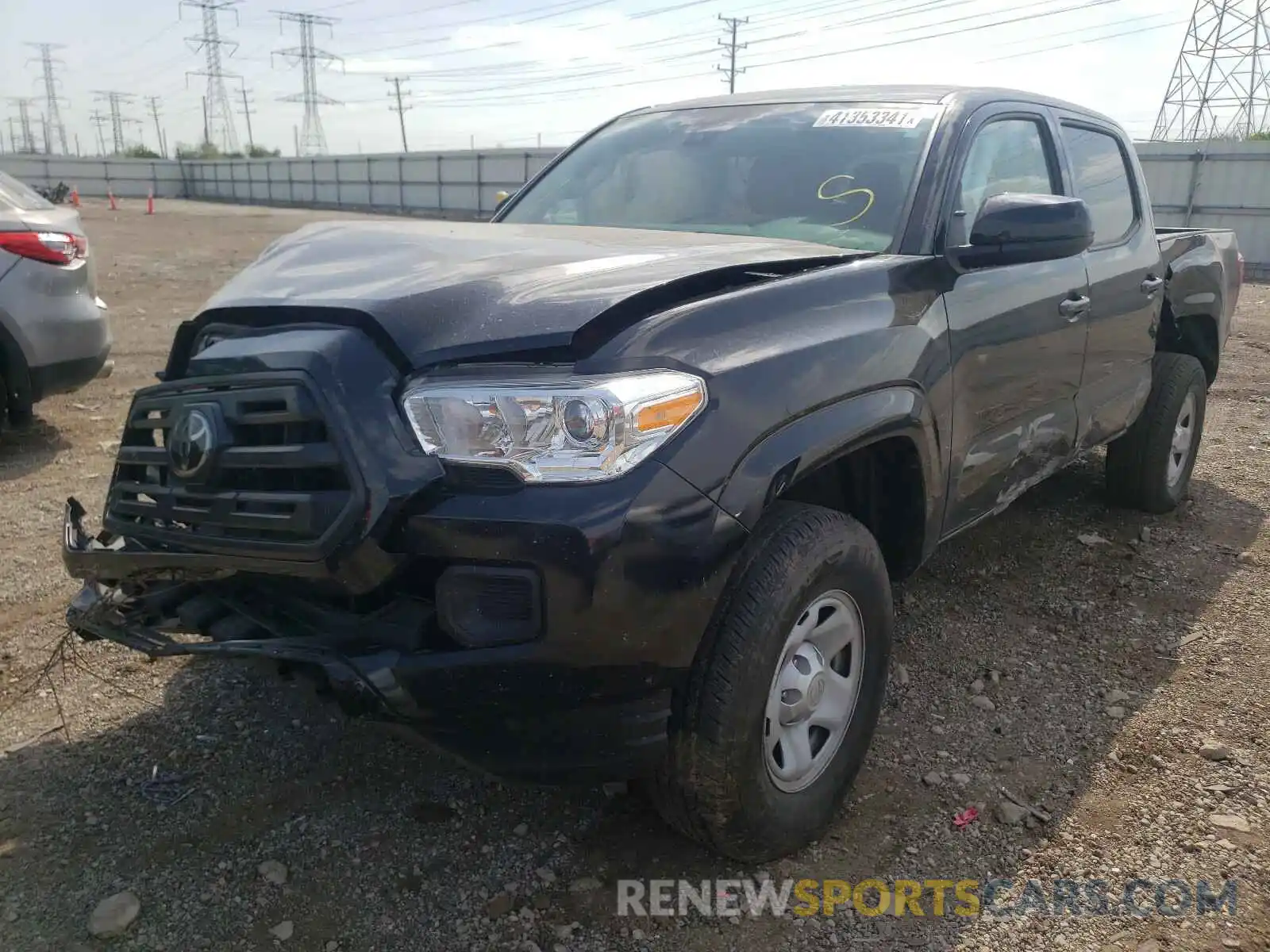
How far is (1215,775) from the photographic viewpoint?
9.35 feet

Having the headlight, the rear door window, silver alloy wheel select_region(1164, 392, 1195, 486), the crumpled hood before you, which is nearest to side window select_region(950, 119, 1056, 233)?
the crumpled hood

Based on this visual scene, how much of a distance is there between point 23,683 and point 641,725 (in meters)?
2.27

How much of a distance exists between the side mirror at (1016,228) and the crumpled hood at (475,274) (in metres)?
0.40

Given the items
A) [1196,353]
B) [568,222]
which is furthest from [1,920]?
[1196,353]

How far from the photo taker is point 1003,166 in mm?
3492

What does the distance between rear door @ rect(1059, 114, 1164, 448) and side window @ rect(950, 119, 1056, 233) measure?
22 centimetres

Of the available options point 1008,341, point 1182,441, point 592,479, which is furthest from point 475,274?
point 1182,441

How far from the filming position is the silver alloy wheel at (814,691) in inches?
92.0

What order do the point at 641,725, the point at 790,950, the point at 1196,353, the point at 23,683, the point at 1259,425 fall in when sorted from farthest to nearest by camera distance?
the point at 1259,425 < the point at 1196,353 < the point at 23,683 < the point at 790,950 < the point at 641,725

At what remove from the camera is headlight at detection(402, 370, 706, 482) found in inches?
76.8

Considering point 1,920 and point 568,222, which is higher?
point 568,222

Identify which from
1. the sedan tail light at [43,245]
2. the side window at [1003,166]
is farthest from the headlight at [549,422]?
the sedan tail light at [43,245]

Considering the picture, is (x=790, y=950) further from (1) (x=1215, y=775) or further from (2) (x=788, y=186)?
(2) (x=788, y=186)

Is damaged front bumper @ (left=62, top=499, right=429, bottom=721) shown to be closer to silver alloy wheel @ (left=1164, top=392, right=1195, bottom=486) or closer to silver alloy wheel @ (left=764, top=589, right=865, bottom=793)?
silver alloy wheel @ (left=764, top=589, right=865, bottom=793)
